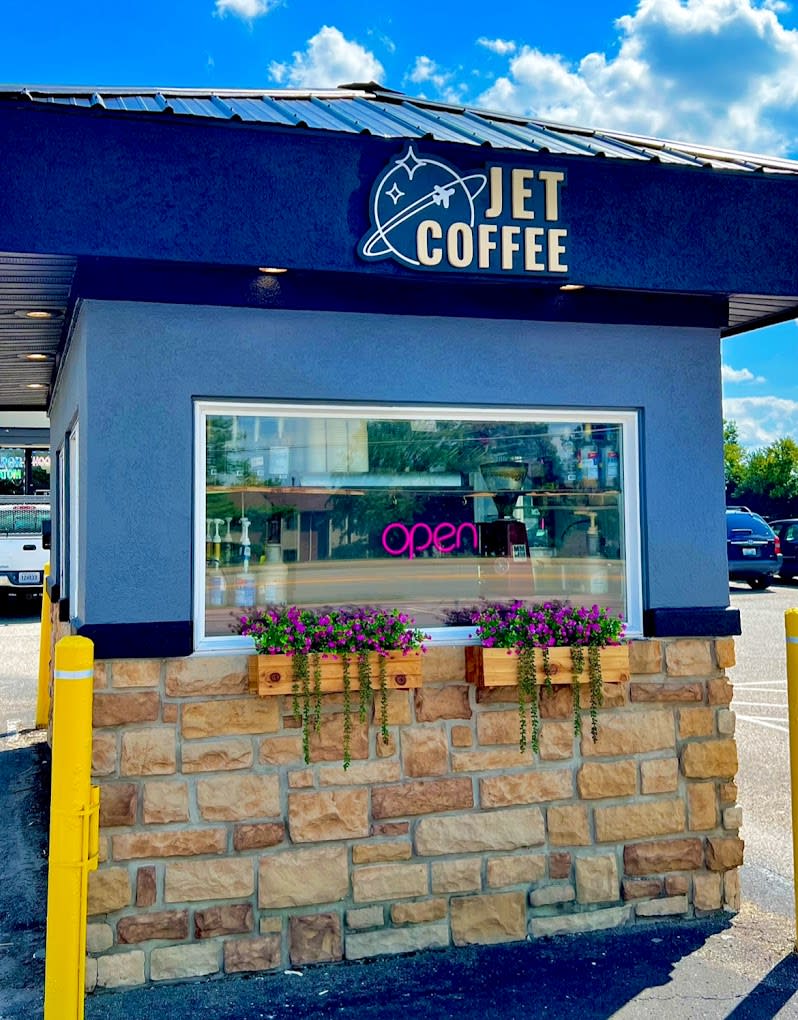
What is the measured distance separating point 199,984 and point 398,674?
1551 millimetres

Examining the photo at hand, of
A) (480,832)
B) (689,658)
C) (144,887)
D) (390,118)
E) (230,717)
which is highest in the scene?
(390,118)

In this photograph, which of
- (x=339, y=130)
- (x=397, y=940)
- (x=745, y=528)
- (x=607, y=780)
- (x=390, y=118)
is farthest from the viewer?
(x=745, y=528)

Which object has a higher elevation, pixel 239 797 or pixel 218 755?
pixel 218 755

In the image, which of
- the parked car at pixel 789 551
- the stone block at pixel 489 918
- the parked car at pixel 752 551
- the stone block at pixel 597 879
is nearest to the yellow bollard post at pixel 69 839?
the stone block at pixel 489 918

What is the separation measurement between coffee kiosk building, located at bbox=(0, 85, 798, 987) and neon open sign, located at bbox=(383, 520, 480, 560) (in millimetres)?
18

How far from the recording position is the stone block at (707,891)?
4.76m

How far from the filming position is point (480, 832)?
4484 millimetres

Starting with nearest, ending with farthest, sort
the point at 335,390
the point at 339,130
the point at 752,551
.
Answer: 1. the point at 339,130
2. the point at 335,390
3. the point at 752,551

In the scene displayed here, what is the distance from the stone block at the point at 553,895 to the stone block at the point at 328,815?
90 cm

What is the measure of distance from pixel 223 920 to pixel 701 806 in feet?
7.80

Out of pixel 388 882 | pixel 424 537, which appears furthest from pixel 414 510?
pixel 388 882

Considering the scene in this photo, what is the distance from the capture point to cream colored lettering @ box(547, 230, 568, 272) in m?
4.43

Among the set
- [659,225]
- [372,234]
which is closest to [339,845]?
[372,234]

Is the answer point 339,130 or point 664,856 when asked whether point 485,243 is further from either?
point 664,856
